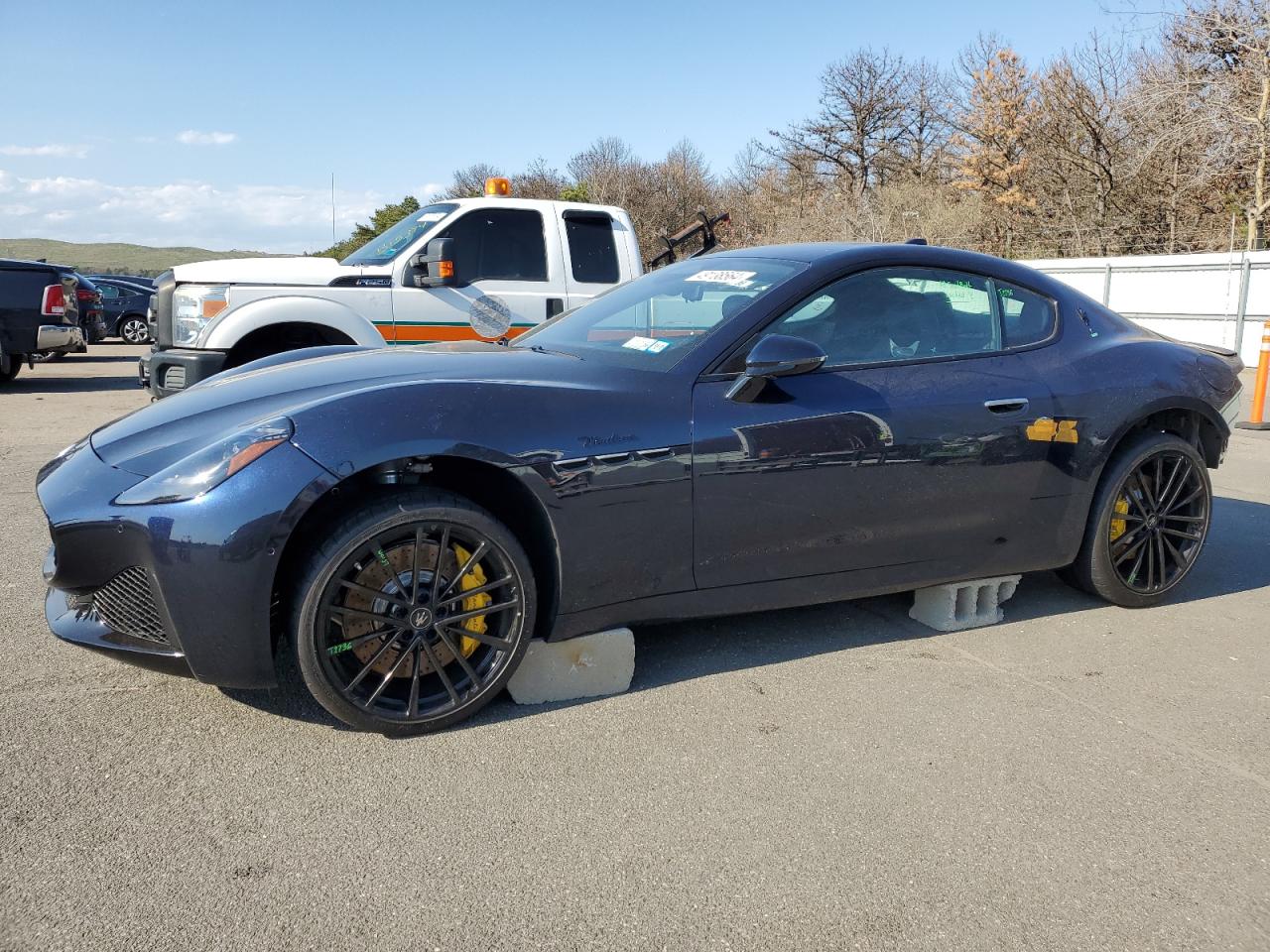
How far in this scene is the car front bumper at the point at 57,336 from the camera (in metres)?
12.9

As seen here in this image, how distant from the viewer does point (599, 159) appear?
1722 inches

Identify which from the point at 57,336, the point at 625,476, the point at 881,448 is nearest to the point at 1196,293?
the point at 881,448

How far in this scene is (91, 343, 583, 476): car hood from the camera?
9.66 ft

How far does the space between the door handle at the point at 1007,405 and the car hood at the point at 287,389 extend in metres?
1.60

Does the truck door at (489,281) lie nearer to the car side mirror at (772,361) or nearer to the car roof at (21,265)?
the car side mirror at (772,361)

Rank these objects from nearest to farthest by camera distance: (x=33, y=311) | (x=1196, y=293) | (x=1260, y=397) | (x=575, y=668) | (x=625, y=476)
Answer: (x=625, y=476) < (x=575, y=668) < (x=1260, y=397) < (x=33, y=311) < (x=1196, y=293)

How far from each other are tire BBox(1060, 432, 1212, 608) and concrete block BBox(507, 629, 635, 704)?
214 centimetres

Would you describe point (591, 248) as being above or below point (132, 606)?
above

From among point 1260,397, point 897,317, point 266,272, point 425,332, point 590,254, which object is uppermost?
point 590,254

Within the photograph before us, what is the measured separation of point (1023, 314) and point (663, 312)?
58.9 inches

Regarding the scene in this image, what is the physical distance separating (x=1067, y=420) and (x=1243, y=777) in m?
1.52

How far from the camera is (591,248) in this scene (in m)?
7.89

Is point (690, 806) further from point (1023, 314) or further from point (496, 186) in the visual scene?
point (496, 186)

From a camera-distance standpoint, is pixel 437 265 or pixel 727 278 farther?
pixel 437 265
